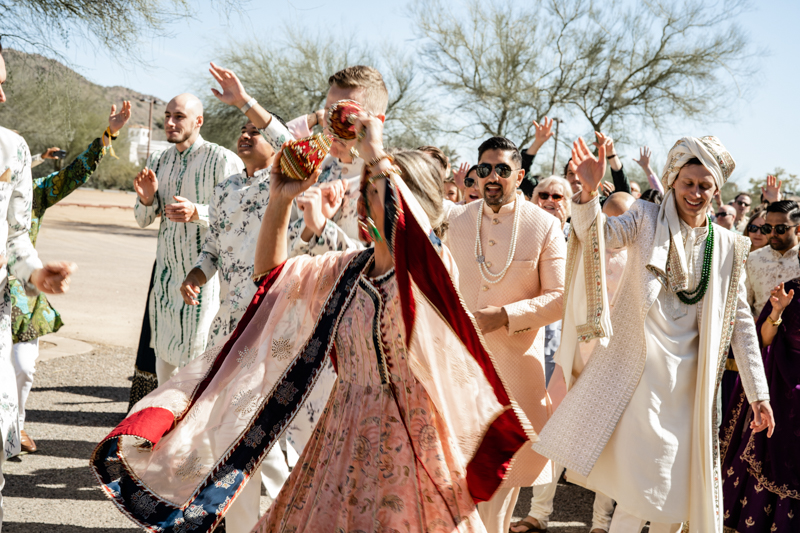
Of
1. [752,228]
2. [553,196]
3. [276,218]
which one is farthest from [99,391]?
[752,228]

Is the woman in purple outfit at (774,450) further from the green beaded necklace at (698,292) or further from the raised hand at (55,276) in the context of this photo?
the raised hand at (55,276)

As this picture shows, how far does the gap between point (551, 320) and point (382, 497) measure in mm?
1445

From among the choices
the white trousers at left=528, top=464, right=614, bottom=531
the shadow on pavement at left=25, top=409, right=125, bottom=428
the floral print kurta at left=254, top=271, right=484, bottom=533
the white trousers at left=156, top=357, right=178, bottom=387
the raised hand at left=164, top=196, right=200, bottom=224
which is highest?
the raised hand at left=164, top=196, right=200, bottom=224

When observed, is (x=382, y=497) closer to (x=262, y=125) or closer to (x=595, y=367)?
(x=595, y=367)

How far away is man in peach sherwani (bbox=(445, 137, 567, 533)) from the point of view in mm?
3496

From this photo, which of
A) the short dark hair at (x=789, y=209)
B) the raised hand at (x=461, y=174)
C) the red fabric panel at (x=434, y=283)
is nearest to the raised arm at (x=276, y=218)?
the red fabric panel at (x=434, y=283)

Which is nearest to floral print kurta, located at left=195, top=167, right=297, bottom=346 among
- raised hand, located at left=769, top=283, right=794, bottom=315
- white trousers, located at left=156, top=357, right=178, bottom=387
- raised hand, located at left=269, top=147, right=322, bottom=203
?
raised hand, located at left=269, top=147, right=322, bottom=203

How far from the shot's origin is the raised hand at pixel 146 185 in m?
5.14

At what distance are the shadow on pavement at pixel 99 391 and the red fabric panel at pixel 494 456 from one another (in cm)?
496

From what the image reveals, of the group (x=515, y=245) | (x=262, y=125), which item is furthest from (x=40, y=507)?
(x=515, y=245)

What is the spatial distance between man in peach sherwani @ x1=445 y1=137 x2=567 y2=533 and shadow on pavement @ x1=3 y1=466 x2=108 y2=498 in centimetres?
259

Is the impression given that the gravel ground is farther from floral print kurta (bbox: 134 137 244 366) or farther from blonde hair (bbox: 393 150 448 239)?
blonde hair (bbox: 393 150 448 239)

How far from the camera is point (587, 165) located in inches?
131

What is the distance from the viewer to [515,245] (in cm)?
A: 375
